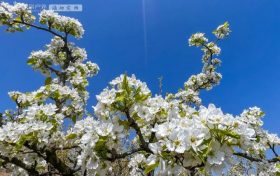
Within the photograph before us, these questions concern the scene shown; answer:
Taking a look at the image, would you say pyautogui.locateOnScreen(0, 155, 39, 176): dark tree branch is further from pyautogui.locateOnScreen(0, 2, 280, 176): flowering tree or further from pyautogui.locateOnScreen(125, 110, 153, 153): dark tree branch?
pyautogui.locateOnScreen(125, 110, 153, 153): dark tree branch

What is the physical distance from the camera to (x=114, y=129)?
3.79 m

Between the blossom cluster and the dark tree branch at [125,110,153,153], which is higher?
the blossom cluster

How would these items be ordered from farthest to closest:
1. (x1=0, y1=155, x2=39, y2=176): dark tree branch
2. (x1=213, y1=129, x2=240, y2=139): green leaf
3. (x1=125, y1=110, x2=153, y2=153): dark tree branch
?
(x1=0, y1=155, x2=39, y2=176): dark tree branch < (x1=125, y1=110, x2=153, y2=153): dark tree branch < (x1=213, y1=129, x2=240, y2=139): green leaf

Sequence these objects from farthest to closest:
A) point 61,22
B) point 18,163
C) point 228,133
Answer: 1. point 61,22
2. point 18,163
3. point 228,133

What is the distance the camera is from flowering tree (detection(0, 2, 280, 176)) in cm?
316

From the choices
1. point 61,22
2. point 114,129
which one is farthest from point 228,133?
point 61,22

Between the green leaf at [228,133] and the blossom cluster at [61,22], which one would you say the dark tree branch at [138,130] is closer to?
the green leaf at [228,133]

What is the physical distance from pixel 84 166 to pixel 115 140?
0.42 m

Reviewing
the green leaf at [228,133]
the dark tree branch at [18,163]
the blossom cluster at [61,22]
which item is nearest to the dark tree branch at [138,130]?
the green leaf at [228,133]

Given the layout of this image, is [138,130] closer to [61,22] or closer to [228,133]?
[228,133]

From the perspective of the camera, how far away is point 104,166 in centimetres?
377

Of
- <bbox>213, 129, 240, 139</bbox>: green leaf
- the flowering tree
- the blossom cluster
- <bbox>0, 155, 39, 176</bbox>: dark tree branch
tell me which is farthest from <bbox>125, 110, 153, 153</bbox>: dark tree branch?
the blossom cluster

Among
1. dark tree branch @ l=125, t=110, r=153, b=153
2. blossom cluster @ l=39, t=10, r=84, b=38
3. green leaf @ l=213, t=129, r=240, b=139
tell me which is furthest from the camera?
blossom cluster @ l=39, t=10, r=84, b=38

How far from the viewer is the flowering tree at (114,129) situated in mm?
3156
